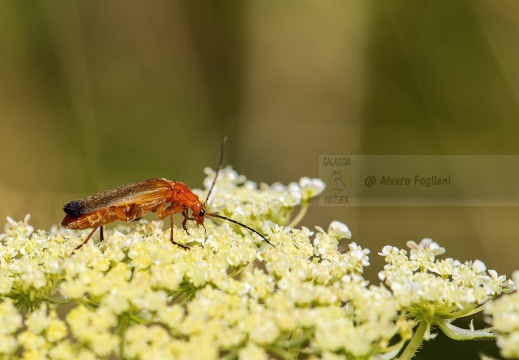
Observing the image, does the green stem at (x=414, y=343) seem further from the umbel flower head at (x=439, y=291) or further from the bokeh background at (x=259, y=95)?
the bokeh background at (x=259, y=95)

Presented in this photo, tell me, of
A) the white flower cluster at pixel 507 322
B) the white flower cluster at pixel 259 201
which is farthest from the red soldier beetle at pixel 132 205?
the white flower cluster at pixel 507 322

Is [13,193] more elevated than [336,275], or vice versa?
[13,193]

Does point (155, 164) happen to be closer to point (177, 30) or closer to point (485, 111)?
point (177, 30)

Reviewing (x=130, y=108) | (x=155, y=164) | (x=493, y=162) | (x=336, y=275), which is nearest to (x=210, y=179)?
(x=336, y=275)

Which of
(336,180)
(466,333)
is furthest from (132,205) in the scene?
(466,333)

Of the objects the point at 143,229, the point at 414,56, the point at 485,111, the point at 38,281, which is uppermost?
the point at 414,56

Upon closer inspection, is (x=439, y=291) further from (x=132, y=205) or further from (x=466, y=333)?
(x=132, y=205)
